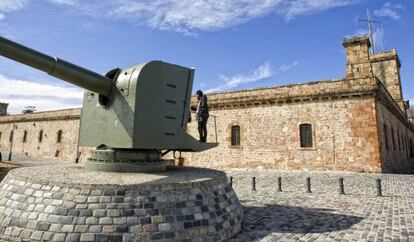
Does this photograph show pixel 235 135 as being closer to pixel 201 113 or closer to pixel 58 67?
pixel 201 113

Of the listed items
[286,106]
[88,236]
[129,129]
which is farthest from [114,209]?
[286,106]

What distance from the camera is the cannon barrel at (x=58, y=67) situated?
4.21m

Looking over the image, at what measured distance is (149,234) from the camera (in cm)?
383

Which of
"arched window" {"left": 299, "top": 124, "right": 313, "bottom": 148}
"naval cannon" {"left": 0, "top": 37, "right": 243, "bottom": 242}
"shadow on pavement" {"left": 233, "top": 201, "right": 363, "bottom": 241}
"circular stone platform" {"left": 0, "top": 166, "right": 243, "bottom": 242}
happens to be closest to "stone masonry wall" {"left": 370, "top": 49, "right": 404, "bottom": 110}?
"arched window" {"left": 299, "top": 124, "right": 313, "bottom": 148}

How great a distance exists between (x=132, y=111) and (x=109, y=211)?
1.82 m

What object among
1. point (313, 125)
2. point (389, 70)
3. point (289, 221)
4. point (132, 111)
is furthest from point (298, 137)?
point (389, 70)

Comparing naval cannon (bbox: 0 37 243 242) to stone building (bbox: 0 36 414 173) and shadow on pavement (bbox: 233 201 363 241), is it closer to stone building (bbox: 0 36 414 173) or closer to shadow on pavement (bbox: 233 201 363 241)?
shadow on pavement (bbox: 233 201 363 241)

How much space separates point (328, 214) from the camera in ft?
20.3

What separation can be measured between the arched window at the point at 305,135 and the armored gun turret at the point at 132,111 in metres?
11.7

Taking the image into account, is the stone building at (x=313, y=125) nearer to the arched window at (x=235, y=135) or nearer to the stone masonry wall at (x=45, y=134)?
the arched window at (x=235, y=135)

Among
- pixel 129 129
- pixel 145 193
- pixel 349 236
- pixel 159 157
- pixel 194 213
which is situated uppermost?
pixel 129 129

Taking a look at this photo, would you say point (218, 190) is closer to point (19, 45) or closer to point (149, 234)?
point (149, 234)

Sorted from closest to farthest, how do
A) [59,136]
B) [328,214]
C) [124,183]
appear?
[124,183] < [328,214] < [59,136]

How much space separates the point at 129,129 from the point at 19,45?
6.84 feet
